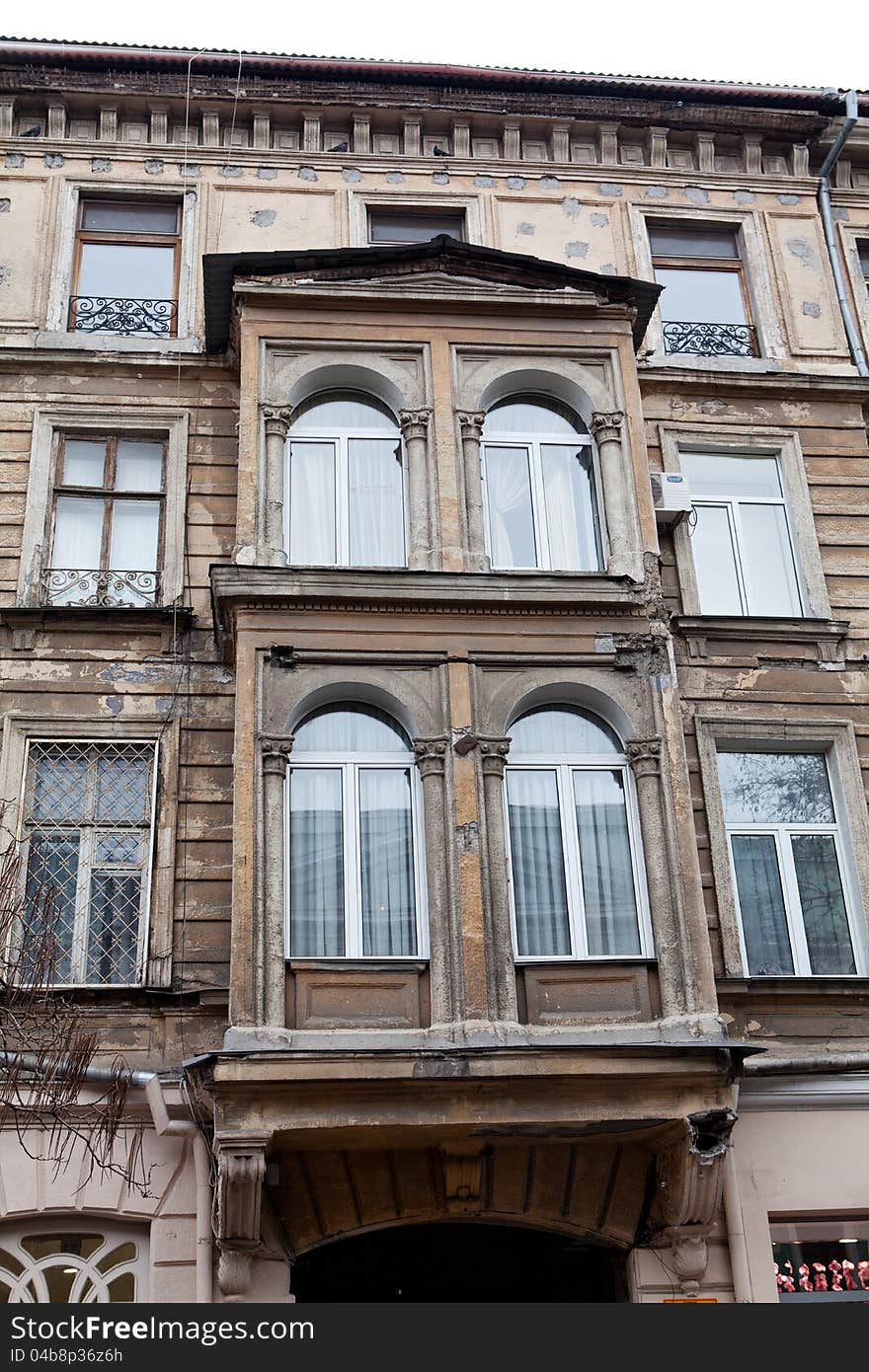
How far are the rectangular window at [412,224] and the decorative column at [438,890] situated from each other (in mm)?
6642

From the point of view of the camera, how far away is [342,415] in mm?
13758

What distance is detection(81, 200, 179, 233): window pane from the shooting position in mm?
15664

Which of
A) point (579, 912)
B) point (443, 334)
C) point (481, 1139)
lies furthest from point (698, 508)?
point (481, 1139)

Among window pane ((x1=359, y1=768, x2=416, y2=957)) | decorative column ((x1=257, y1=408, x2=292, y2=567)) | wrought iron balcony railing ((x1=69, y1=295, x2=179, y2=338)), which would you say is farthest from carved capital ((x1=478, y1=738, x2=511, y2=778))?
wrought iron balcony railing ((x1=69, y1=295, x2=179, y2=338))

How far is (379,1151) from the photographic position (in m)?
11.2

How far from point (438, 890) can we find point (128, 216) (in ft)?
28.0

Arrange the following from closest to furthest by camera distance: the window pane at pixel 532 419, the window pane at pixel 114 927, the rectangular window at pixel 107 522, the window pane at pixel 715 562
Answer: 1. the window pane at pixel 114 927
2. the rectangular window at pixel 107 522
3. the window pane at pixel 532 419
4. the window pane at pixel 715 562

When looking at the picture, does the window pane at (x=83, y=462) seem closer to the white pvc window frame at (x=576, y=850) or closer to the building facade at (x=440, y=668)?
the building facade at (x=440, y=668)

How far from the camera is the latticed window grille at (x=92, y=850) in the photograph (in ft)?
39.4

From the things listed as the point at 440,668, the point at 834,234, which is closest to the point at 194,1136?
the point at 440,668

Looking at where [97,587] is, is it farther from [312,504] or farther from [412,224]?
[412,224]

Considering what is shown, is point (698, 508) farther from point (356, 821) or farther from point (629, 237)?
point (356, 821)

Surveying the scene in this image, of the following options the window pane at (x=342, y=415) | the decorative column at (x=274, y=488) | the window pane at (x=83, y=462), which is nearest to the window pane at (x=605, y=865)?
the decorative column at (x=274, y=488)

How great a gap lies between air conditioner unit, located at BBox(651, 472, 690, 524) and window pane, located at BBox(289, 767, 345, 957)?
170 inches
